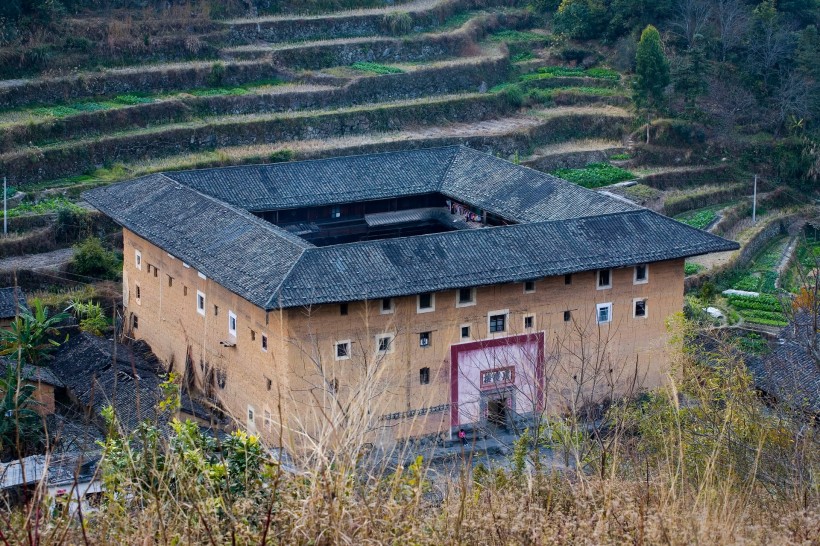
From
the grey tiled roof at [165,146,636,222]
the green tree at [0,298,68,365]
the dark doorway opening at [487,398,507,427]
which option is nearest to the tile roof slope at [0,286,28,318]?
the green tree at [0,298,68,365]

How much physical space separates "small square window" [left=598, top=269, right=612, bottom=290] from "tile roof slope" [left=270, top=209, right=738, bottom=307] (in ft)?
1.47

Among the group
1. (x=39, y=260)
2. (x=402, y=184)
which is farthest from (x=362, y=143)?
(x=39, y=260)

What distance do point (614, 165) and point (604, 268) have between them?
1255cm

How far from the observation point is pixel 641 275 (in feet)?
67.7

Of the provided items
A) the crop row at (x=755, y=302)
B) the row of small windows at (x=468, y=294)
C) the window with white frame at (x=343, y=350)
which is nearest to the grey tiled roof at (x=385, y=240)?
the row of small windows at (x=468, y=294)

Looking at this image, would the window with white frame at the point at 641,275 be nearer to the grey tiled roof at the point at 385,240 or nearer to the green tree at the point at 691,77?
the grey tiled roof at the point at 385,240

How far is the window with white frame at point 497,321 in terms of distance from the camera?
19.6 metres

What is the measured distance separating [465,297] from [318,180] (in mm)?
5052

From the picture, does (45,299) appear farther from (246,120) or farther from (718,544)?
(718,544)

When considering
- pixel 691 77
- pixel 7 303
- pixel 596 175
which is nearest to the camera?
pixel 7 303

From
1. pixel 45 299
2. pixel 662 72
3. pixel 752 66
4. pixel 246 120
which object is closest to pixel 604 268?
pixel 45 299

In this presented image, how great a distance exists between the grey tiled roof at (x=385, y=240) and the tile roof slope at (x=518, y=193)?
0.08ft

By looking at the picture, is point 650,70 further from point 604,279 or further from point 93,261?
point 93,261

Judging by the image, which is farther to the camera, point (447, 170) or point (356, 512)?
point (447, 170)
